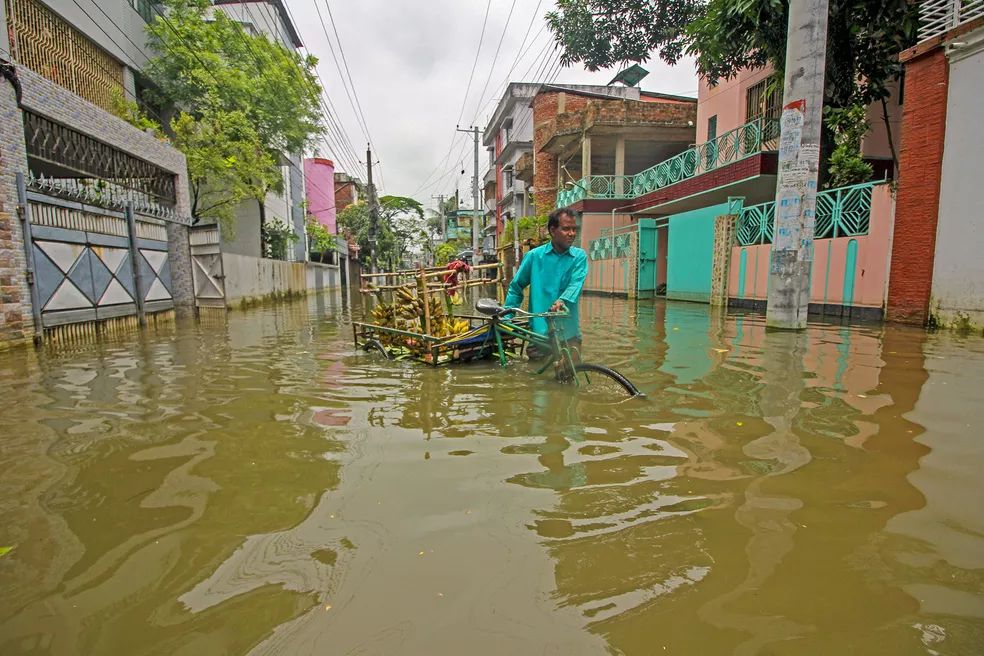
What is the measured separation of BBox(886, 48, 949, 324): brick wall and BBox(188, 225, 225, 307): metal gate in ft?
55.5

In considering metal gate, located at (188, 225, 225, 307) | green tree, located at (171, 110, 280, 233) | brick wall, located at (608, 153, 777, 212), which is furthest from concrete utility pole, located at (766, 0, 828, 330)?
green tree, located at (171, 110, 280, 233)

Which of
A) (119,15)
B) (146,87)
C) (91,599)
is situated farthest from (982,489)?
(146,87)

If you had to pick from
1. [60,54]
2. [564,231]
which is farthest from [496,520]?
[60,54]

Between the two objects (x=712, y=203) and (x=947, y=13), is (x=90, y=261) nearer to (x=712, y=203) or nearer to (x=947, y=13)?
(x=947, y=13)

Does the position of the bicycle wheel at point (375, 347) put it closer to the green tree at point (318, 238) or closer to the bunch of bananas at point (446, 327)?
the bunch of bananas at point (446, 327)

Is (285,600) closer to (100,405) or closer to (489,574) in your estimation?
(489,574)

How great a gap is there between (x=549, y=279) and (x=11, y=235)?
8507mm

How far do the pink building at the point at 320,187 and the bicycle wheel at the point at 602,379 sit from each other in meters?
38.0

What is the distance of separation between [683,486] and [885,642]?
44.5 inches

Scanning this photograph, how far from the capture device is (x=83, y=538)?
2.21m

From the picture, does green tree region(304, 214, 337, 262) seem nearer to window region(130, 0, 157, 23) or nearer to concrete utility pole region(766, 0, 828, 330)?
window region(130, 0, 157, 23)

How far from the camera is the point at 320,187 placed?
4156 centimetres

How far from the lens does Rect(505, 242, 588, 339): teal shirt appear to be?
196 inches

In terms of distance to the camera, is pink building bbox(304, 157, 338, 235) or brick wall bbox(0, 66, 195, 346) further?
pink building bbox(304, 157, 338, 235)
